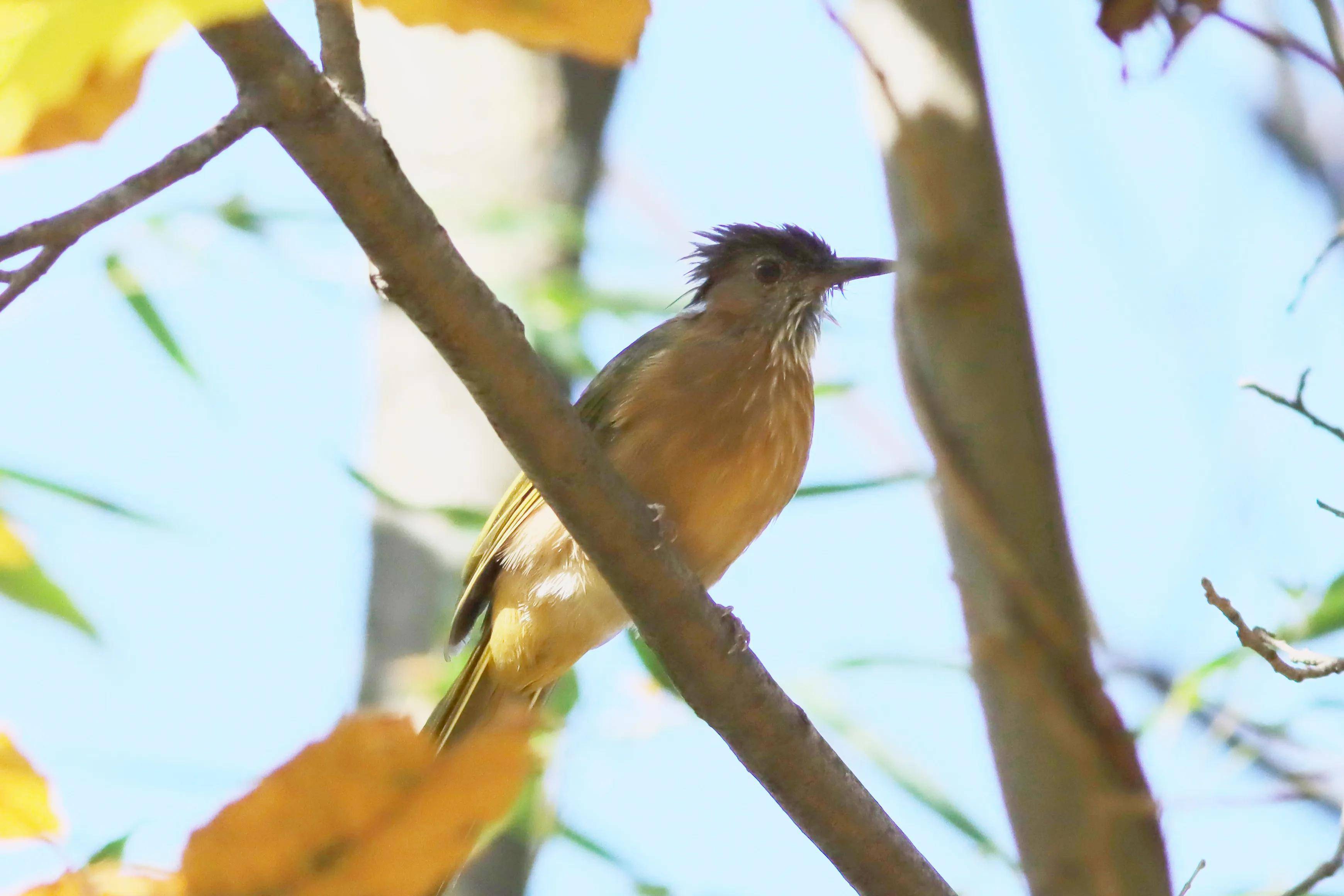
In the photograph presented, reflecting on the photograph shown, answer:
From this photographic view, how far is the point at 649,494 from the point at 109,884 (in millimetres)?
2354

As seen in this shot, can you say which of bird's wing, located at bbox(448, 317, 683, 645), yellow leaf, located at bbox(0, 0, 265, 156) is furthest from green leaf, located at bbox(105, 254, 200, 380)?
yellow leaf, located at bbox(0, 0, 265, 156)

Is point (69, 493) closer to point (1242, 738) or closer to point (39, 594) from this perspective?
point (39, 594)

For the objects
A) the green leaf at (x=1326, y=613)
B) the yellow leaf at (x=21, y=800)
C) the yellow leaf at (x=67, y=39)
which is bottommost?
the yellow leaf at (x=21, y=800)

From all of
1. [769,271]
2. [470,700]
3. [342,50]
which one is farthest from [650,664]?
[342,50]

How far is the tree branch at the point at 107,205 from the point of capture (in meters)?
1.22

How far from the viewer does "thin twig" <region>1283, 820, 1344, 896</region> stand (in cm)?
181

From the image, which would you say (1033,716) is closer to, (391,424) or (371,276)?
(371,276)

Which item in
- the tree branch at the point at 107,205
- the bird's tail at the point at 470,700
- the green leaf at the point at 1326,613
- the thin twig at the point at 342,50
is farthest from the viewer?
the bird's tail at the point at 470,700

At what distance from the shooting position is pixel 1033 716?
2.14 meters

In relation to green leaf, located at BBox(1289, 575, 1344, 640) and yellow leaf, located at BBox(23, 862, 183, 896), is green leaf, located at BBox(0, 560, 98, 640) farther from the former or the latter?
green leaf, located at BBox(1289, 575, 1344, 640)

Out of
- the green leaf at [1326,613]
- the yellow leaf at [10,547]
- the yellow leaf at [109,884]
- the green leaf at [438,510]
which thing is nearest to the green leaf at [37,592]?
the yellow leaf at [10,547]

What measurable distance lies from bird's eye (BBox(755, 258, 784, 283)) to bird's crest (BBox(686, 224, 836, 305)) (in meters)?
0.05

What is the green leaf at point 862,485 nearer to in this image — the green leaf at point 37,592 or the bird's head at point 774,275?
the bird's head at point 774,275

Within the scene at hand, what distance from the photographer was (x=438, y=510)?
3418mm
